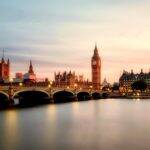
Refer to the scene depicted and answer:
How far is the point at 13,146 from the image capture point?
36.2 metres

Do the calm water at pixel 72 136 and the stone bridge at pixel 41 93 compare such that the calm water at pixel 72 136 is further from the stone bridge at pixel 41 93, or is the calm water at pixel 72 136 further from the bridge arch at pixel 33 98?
the bridge arch at pixel 33 98

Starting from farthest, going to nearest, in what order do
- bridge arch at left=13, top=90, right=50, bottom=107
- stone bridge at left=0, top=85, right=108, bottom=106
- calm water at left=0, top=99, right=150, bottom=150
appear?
bridge arch at left=13, top=90, right=50, bottom=107
stone bridge at left=0, top=85, right=108, bottom=106
calm water at left=0, top=99, right=150, bottom=150

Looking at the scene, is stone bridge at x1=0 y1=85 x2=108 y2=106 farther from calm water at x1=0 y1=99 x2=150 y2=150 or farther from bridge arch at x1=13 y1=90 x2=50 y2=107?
calm water at x1=0 y1=99 x2=150 y2=150

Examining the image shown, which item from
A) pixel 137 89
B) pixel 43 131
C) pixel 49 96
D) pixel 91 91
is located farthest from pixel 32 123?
pixel 137 89

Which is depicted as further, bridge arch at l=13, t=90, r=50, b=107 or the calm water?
bridge arch at l=13, t=90, r=50, b=107

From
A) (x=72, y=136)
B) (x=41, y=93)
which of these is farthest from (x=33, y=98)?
(x=72, y=136)

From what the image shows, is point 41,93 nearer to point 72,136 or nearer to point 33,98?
point 33,98

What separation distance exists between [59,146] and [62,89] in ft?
273

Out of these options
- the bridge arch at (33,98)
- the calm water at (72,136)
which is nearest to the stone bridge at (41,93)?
the bridge arch at (33,98)

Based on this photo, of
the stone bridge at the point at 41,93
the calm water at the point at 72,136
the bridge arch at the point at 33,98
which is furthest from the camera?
the bridge arch at the point at 33,98

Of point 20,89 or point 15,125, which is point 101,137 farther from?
point 20,89

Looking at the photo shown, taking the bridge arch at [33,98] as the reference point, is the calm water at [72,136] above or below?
below

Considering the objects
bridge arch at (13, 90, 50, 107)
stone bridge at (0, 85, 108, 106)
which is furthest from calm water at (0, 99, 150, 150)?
bridge arch at (13, 90, 50, 107)

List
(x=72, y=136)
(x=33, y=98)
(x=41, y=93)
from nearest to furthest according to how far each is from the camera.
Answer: (x=72, y=136) → (x=41, y=93) → (x=33, y=98)
